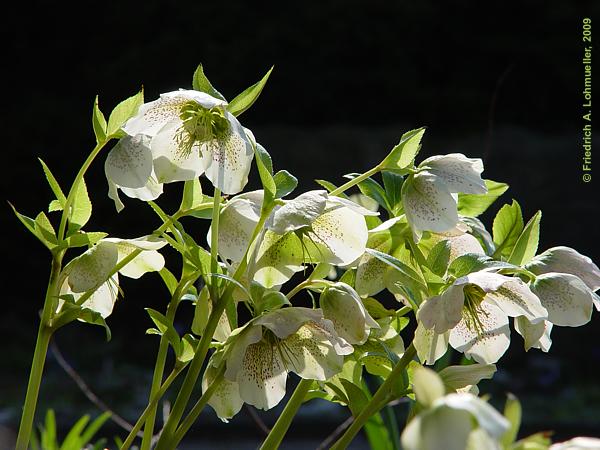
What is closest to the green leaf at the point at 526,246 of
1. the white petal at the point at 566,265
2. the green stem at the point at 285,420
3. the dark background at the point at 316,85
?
the white petal at the point at 566,265

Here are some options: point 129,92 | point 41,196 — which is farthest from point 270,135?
point 41,196

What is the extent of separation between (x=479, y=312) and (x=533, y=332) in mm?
25

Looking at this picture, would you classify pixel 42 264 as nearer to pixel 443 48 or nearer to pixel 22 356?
pixel 22 356

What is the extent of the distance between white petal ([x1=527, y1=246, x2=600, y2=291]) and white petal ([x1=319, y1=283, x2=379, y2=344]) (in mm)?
82

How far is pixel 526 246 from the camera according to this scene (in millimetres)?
407

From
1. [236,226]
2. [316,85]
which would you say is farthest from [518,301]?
[316,85]

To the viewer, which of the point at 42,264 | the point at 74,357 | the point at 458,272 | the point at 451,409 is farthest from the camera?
the point at 42,264

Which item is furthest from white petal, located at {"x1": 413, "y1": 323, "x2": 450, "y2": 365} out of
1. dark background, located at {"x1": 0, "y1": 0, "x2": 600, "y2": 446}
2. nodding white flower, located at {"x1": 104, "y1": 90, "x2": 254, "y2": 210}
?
dark background, located at {"x1": 0, "y1": 0, "x2": 600, "y2": 446}

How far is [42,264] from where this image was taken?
3355 mm

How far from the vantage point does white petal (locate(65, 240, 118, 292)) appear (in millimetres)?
411

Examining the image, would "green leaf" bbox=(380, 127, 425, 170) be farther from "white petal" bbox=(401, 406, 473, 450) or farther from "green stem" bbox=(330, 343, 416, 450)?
"white petal" bbox=(401, 406, 473, 450)

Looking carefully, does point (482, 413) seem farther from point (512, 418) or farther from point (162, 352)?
point (162, 352)

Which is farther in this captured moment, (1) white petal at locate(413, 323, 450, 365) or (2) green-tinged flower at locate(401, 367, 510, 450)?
(1) white petal at locate(413, 323, 450, 365)

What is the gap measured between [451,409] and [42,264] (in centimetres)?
327
